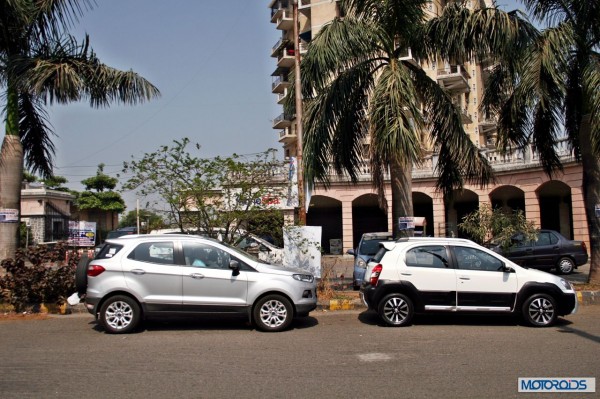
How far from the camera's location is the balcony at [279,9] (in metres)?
53.3

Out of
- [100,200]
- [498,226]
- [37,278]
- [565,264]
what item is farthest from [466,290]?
[100,200]

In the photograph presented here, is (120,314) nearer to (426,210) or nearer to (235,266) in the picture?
(235,266)

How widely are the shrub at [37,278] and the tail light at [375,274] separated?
6.47 metres

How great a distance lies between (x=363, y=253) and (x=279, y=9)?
43.9 metres

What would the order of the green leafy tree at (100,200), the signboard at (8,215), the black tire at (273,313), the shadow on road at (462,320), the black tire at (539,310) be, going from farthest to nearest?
1. the green leafy tree at (100,200)
2. the signboard at (8,215)
3. the shadow on road at (462,320)
4. the black tire at (539,310)
5. the black tire at (273,313)

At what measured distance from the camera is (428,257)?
9.68 m

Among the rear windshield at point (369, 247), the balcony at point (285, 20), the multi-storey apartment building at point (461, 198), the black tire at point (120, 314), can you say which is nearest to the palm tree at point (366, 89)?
the rear windshield at point (369, 247)

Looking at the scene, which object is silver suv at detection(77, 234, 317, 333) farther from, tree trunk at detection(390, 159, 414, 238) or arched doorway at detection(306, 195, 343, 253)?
arched doorway at detection(306, 195, 343, 253)

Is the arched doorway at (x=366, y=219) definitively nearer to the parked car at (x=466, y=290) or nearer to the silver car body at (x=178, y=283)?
the parked car at (x=466, y=290)

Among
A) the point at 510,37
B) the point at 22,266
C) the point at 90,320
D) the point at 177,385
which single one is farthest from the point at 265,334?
the point at 510,37

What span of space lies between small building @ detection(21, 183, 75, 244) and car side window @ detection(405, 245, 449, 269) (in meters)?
29.7

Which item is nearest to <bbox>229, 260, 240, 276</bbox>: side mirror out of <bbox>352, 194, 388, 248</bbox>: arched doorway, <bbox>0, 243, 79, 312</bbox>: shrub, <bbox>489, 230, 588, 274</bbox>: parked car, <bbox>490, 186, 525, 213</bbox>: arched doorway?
<bbox>0, 243, 79, 312</bbox>: shrub

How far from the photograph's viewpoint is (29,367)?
6930 millimetres

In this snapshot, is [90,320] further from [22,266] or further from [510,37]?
[510,37]
